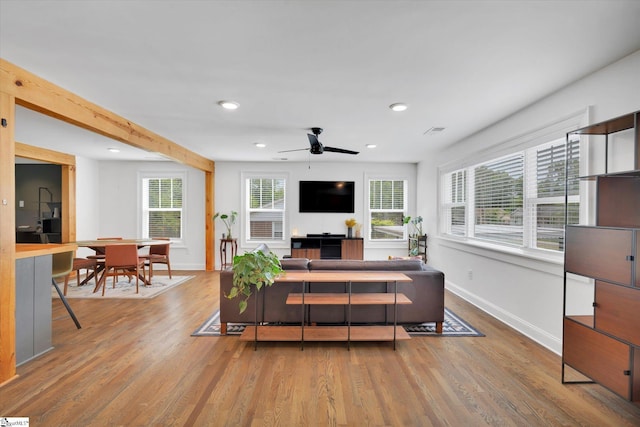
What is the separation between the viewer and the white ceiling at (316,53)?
1.74 meters

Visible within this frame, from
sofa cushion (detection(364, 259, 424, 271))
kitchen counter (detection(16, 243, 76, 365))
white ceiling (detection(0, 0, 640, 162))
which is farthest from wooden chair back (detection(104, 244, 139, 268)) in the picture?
sofa cushion (detection(364, 259, 424, 271))

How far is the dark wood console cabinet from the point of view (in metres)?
1.87

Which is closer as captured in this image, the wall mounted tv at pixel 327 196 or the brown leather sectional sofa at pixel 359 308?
the brown leather sectional sofa at pixel 359 308

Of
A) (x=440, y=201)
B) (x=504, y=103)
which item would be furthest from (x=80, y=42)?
(x=440, y=201)

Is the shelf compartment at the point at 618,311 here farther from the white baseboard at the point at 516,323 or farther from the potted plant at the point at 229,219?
the potted plant at the point at 229,219

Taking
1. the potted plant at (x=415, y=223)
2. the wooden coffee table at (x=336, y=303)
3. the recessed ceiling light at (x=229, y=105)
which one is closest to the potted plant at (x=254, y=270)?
the wooden coffee table at (x=336, y=303)

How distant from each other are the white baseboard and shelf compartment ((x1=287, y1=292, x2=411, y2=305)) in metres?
1.35

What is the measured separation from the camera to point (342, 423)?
1929mm

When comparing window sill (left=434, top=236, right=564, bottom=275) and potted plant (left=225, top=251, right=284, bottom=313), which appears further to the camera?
window sill (left=434, top=236, right=564, bottom=275)

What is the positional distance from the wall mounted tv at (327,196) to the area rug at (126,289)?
2.86m

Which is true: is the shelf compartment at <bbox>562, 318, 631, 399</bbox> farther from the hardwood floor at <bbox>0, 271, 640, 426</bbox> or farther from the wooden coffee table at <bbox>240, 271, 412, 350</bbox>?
the wooden coffee table at <bbox>240, 271, 412, 350</bbox>

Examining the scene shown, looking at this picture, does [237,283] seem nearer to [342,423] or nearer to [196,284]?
[342,423]

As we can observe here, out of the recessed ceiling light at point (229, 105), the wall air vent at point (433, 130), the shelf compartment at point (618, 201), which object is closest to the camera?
the shelf compartment at point (618, 201)

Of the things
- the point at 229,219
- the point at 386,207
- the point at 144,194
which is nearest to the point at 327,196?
the point at 386,207
